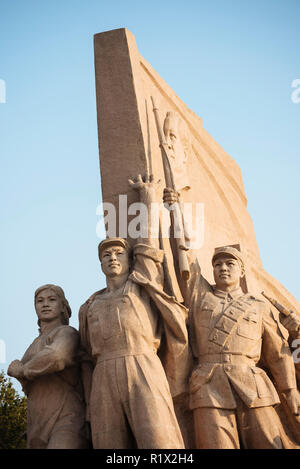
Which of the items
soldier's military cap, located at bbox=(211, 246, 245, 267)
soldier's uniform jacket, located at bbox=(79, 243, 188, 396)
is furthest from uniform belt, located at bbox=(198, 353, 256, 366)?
soldier's military cap, located at bbox=(211, 246, 245, 267)

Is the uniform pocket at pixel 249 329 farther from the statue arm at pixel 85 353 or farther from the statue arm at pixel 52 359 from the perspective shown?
the statue arm at pixel 52 359

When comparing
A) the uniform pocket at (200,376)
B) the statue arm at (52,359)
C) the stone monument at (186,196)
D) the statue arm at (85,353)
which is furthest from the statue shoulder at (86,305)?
the uniform pocket at (200,376)

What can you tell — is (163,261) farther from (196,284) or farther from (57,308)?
(57,308)

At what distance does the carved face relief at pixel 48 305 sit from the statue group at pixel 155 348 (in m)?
0.01

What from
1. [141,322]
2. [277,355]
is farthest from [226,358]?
[141,322]

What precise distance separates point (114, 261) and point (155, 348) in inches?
39.4

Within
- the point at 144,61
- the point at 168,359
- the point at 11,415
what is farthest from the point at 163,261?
the point at 11,415

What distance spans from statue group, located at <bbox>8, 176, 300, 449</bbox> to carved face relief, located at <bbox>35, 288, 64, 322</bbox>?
0.4 inches

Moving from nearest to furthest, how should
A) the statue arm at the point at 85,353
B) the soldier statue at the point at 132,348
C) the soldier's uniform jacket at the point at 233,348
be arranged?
the soldier statue at the point at 132,348 < the soldier's uniform jacket at the point at 233,348 < the statue arm at the point at 85,353

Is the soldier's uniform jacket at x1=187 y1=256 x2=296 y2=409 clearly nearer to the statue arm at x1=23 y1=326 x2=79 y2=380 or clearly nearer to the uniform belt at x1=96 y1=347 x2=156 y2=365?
the uniform belt at x1=96 y1=347 x2=156 y2=365

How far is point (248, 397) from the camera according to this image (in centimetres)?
652

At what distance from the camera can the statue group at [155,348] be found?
6.41 meters

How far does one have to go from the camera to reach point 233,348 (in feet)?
22.3

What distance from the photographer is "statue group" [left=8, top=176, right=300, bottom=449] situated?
251 inches
